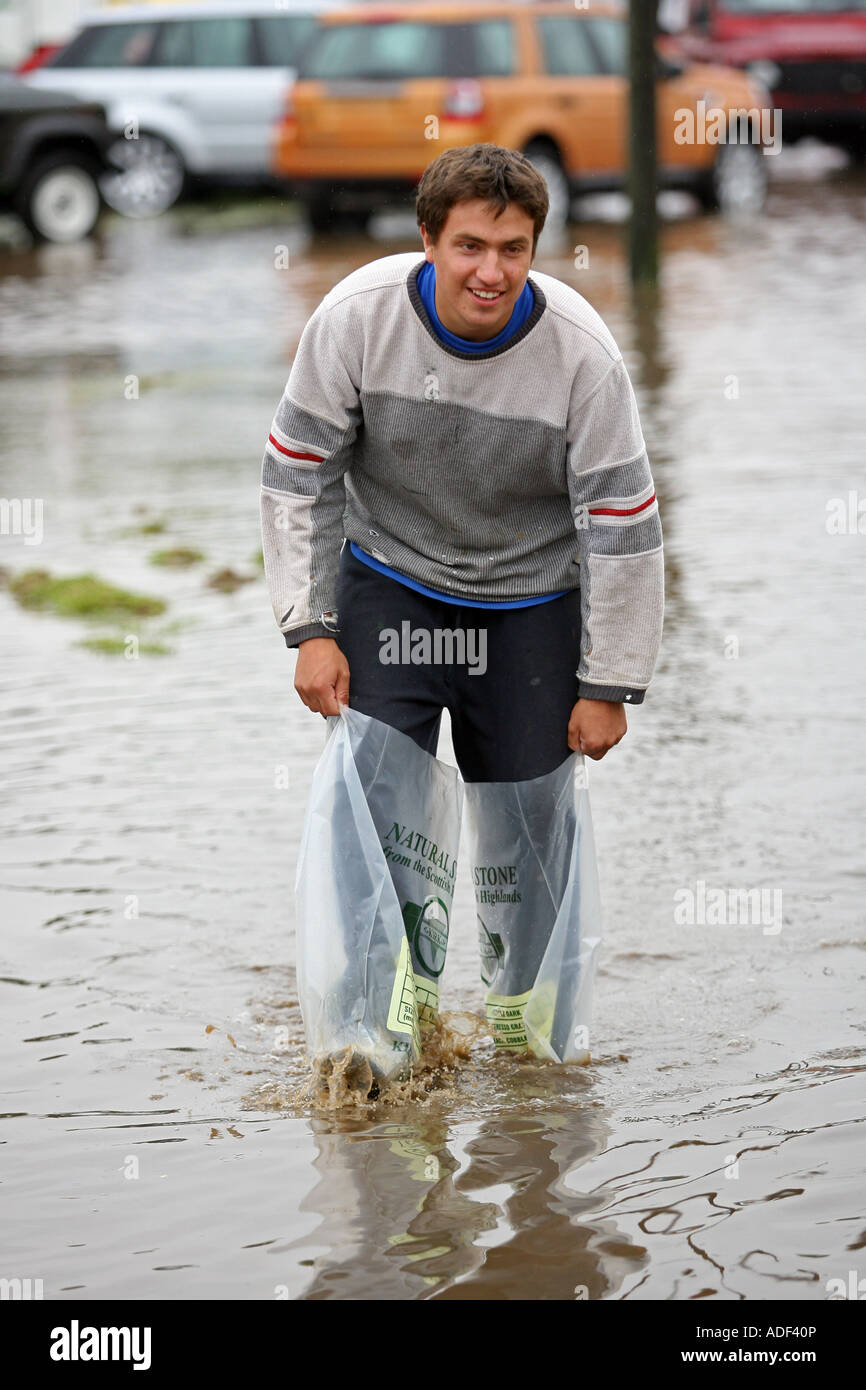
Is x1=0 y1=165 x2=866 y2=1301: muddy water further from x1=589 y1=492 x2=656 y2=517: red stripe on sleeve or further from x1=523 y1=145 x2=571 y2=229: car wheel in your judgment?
x1=523 y1=145 x2=571 y2=229: car wheel

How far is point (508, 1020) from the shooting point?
166 inches

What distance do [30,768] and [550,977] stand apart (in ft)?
7.90

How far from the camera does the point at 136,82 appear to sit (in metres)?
19.6

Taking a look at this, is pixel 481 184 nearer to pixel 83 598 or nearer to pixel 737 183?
pixel 83 598

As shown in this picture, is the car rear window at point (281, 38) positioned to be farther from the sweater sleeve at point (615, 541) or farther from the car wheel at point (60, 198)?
the sweater sleeve at point (615, 541)

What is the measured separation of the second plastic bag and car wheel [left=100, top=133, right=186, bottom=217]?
16456 millimetres

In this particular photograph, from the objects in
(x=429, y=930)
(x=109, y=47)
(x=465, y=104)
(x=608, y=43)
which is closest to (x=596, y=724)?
(x=429, y=930)

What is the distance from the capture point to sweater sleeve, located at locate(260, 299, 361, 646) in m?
3.79

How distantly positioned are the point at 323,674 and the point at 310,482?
1.16 ft

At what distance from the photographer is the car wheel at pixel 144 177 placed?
778 inches

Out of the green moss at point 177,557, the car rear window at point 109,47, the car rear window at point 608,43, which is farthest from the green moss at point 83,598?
the car rear window at point 109,47

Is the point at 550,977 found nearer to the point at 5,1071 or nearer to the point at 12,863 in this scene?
the point at 5,1071
